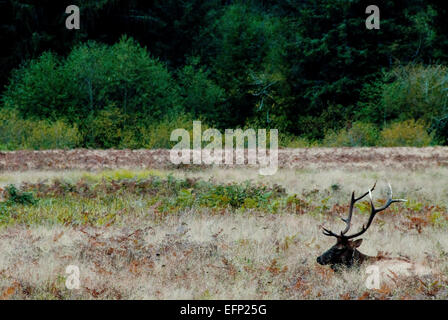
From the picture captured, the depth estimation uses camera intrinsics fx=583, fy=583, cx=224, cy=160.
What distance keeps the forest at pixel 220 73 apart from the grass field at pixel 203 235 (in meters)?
16.0

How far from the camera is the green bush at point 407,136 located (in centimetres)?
3106

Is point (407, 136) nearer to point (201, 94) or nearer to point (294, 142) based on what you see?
point (294, 142)

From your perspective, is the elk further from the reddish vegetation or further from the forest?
the forest

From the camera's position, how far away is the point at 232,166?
1791 centimetres

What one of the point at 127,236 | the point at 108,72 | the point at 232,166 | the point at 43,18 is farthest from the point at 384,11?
the point at 127,236

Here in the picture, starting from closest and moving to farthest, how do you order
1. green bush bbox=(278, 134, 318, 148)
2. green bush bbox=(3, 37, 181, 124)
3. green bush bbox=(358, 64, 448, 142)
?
green bush bbox=(3, 37, 181, 124)
green bush bbox=(358, 64, 448, 142)
green bush bbox=(278, 134, 318, 148)

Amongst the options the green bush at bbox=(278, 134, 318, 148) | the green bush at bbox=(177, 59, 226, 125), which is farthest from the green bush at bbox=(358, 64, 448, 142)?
the green bush at bbox=(177, 59, 226, 125)

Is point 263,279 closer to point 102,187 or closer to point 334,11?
point 102,187

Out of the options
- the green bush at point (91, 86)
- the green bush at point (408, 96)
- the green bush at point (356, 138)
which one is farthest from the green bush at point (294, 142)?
the green bush at point (91, 86)

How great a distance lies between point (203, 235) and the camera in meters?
8.85

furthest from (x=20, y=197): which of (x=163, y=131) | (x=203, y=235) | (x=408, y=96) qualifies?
(x=408, y=96)

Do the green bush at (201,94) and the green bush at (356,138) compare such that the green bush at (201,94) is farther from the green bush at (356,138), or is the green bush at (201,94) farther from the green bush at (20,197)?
the green bush at (20,197)

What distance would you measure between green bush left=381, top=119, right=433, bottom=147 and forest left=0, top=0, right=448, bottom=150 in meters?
0.06

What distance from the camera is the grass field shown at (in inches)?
247
